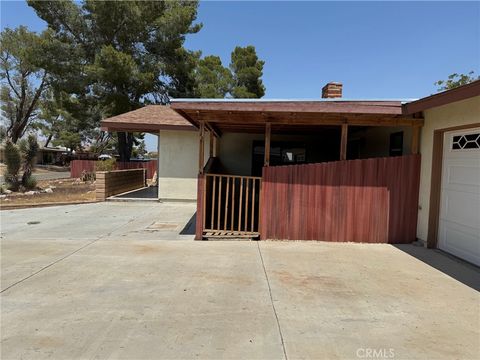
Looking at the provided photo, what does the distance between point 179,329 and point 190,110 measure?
4.34m

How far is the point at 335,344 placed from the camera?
3.25m

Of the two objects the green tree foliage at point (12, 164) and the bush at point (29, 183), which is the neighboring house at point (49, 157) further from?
the green tree foliage at point (12, 164)

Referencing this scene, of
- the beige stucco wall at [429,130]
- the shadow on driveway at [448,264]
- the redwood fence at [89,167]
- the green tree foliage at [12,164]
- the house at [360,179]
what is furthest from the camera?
the redwood fence at [89,167]

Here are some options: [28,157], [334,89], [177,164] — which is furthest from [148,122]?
[334,89]

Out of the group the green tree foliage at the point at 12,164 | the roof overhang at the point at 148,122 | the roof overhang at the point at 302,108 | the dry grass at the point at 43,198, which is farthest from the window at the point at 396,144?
the green tree foliage at the point at 12,164

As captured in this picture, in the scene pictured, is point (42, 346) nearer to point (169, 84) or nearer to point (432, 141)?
point (432, 141)

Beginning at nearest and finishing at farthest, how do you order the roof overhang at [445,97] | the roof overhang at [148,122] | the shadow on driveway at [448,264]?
the roof overhang at [445,97] → the shadow on driveway at [448,264] → the roof overhang at [148,122]

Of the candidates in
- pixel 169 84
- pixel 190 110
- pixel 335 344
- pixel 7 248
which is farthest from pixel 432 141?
pixel 169 84

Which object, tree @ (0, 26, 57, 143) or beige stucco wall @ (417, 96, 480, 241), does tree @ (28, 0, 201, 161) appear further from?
beige stucco wall @ (417, 96, 480, 241)

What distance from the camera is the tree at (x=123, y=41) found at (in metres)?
21.8

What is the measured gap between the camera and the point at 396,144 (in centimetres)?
853

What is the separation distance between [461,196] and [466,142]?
909 mm

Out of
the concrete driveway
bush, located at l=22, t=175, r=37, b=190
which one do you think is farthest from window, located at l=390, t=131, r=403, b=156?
bush, located at l=22, t=175, r=37, b=190

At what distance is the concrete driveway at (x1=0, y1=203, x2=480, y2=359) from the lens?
3.21 m
